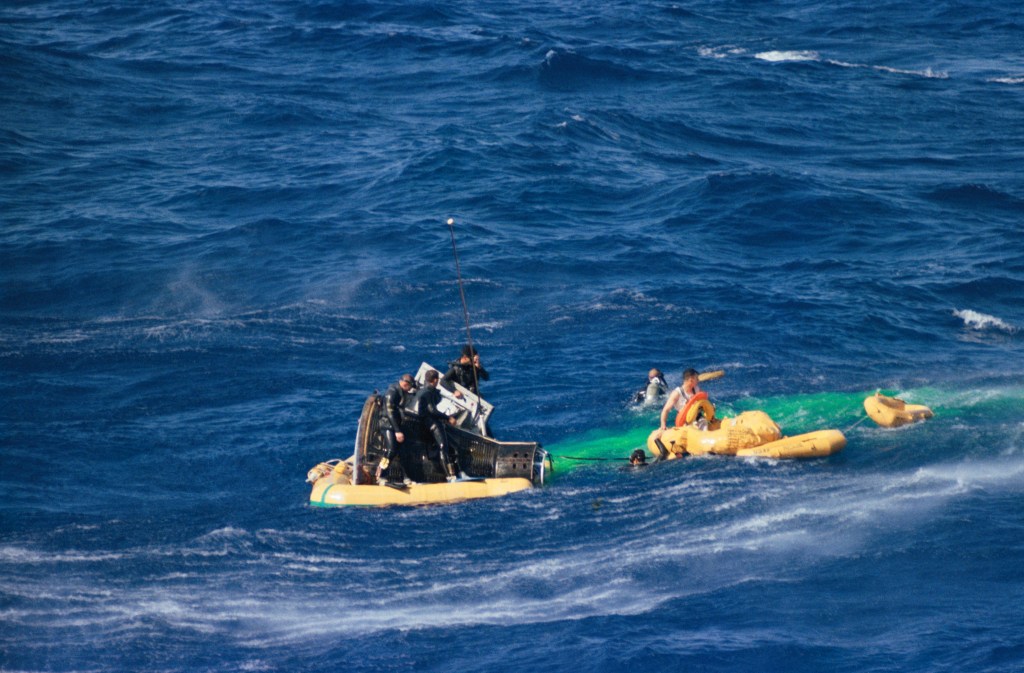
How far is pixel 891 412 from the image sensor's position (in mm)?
23172

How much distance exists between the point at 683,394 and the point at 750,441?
1716 mm

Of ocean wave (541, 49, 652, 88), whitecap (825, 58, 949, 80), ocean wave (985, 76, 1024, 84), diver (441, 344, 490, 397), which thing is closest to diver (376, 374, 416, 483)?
diver (441, 344, 490, 397)

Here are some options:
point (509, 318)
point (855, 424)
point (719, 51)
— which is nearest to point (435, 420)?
point (855, 424)

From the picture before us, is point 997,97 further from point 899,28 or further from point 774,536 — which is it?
point 774,536

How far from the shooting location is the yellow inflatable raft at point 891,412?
2322 centimetres

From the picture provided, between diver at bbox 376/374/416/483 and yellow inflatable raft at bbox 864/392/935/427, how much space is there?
29.7 feet

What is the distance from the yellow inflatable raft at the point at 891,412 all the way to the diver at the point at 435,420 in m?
8.14

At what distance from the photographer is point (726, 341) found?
94.4 ft

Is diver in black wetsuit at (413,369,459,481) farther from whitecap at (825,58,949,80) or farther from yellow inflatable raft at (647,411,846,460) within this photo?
whitecap at (825,58,949,80)

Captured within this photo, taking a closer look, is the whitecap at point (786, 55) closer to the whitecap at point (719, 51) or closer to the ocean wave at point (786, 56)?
the ocean wave at point (786, 56)

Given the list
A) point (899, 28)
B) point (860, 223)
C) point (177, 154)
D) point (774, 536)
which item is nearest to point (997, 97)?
point (899, 28)

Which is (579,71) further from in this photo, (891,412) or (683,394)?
(891,412)

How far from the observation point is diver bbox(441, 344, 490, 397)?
2280 cm

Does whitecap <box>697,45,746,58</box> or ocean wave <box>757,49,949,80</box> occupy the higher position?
whitecap <box>697,45,746,58</box>
